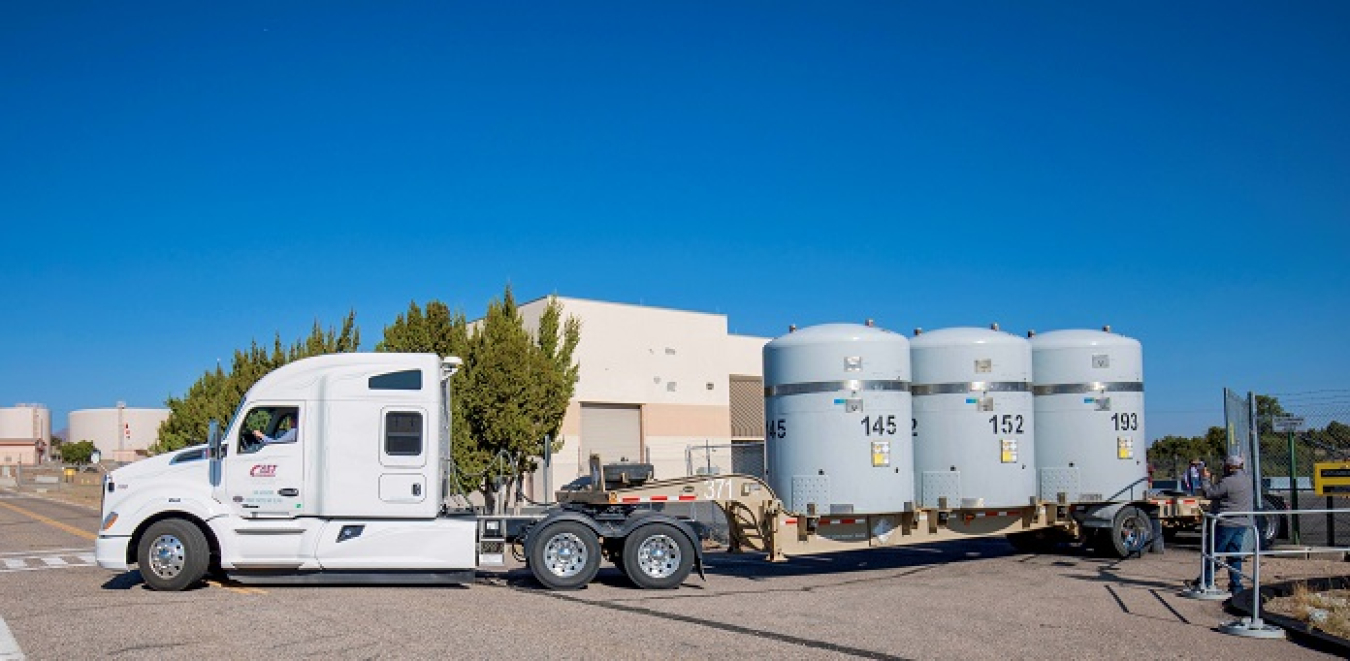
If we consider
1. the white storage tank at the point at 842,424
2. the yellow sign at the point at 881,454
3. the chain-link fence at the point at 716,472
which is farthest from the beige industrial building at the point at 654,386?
the yellow sign at the point at 881,454

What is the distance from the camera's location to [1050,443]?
1906cm

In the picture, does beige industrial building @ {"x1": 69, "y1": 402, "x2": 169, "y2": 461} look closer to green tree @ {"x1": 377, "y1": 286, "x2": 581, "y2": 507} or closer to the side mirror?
green tree @ {"x1": 377, "y1": 286, "x2": 581, "y2": 507}

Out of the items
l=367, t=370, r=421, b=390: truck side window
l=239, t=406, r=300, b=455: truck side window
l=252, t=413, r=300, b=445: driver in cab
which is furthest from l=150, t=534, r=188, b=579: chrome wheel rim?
l=367, t=370, r=421, b=390: truck side window

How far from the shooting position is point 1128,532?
18.8m

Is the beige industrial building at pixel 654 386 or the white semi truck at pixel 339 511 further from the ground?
the beige industrial building at pixel 654 386

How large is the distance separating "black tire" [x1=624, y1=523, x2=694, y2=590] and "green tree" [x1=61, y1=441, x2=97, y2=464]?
13818 cm

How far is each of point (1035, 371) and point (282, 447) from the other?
12076 millimetres

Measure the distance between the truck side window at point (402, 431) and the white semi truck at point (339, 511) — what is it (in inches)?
0.5

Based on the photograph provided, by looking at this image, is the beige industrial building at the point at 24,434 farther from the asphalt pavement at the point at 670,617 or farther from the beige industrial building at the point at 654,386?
the asphalt pavement at the point at 670,617

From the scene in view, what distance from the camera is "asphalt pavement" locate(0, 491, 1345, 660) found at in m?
9.80

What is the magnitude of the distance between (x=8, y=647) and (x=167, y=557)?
13.7 feet

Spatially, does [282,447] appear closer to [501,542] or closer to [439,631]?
[501,542]

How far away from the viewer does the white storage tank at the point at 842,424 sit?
16359 millimetres

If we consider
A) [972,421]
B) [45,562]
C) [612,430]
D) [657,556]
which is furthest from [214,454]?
[612,430]
